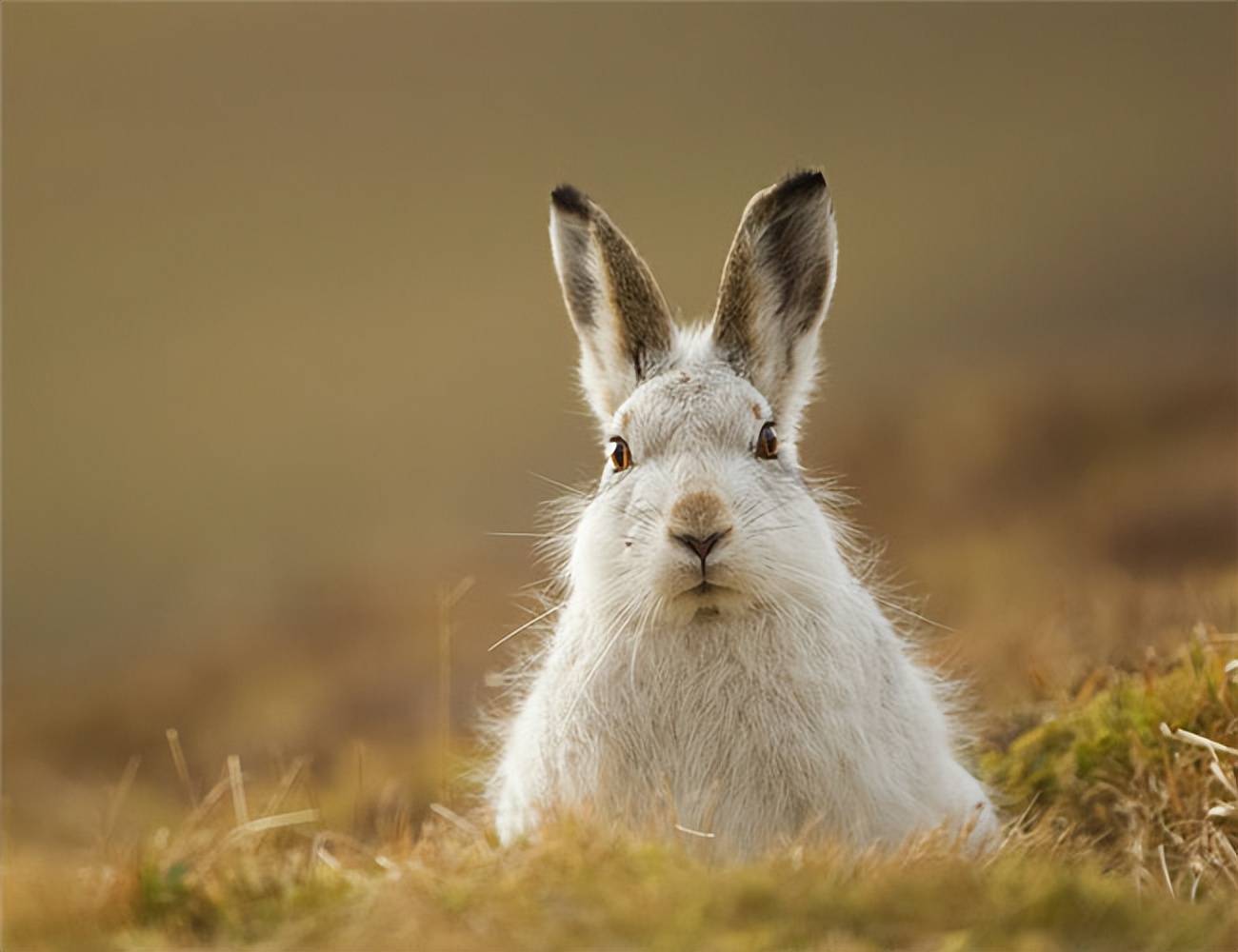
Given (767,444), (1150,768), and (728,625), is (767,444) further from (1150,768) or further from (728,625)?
(1150,768)

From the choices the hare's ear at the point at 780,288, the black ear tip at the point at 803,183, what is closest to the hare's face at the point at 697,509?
the hare's ear at the point at 780,288

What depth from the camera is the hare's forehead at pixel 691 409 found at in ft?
25.1

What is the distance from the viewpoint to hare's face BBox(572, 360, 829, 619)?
710cm

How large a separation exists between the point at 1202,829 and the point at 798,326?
3429mm

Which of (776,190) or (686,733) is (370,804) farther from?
(776,190)

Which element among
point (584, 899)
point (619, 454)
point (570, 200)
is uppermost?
point (570, 200)

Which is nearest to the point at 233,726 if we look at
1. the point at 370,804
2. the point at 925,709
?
the point at 370,804

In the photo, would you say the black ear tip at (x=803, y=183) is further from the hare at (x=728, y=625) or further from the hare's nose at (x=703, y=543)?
the hare's nose at (x=703, y=543)

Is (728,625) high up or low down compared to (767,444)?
down

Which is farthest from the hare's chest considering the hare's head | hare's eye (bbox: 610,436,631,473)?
hare's eye (bbox: 610,436,631,473)

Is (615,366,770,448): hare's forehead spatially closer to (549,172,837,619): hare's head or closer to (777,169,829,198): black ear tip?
(549,172,837,619): hare's head

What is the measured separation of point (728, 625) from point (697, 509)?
0.70m

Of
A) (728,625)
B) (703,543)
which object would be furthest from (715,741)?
(703,543)

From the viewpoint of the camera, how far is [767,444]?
25.9ft
